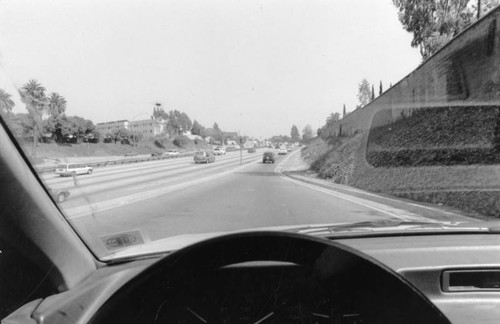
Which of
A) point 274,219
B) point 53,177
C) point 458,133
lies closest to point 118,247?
point 53,177

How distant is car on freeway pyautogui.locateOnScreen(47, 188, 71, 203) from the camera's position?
3.14m

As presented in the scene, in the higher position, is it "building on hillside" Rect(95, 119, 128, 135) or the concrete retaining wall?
the concrete retaining wall

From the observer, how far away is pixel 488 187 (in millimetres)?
12773

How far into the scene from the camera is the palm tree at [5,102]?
2803 mm

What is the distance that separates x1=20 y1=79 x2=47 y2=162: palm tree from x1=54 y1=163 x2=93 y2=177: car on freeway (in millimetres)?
405

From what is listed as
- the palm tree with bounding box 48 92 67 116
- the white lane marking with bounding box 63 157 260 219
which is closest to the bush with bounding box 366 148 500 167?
the white lane marking with bounding box 63 157 260 219

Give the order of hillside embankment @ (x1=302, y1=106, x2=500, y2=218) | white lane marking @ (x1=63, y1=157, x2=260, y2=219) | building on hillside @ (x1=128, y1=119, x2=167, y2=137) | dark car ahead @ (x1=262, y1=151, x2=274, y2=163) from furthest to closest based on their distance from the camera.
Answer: dark car ahead @ (x1=262, y1=151, x2=274, y2=163)
hillside embankment @ (x1=302, y1=106, x2=500, y2=218)
building on hillside @ (x1=128, y1=119, x2=167, y2=137)
white lane marking @ (x1=63, y1=157, x2=260, y2=219)

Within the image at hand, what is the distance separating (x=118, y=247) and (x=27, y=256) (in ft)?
2.84

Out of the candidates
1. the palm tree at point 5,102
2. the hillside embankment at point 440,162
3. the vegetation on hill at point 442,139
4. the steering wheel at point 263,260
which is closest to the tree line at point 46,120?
the palm tree at point 5,102

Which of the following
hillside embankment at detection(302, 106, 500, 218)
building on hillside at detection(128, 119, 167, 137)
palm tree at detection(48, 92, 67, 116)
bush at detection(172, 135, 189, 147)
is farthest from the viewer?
hillside embankment at detection(302, 106, 500, 218)

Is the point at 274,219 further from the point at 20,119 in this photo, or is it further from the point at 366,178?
the point at 366,178

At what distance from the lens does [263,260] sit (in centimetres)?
237

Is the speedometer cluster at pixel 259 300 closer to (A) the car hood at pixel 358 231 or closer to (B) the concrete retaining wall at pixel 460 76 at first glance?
(A) the car hood at pixel 358 231

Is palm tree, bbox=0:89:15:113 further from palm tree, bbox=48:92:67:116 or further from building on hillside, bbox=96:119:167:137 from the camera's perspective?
building on hillside, bbox=96:119:167:137
